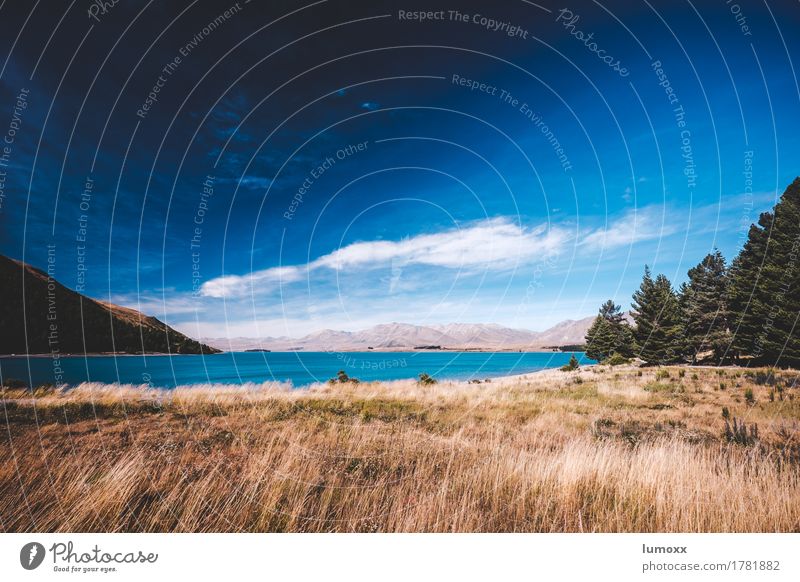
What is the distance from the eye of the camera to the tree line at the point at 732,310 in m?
20.4

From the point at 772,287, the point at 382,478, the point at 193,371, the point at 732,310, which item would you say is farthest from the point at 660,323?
the point at 193,371

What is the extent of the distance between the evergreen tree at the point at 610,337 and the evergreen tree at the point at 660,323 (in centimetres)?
708

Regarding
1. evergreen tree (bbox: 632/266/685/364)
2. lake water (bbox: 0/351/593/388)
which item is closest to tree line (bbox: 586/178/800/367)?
evergreen tree (bbox: 632/266/685/364)

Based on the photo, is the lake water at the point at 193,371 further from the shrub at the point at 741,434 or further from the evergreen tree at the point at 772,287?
the evergreen tree at the point at 772,287

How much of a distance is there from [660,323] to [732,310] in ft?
26.2

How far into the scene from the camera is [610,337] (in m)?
51.9

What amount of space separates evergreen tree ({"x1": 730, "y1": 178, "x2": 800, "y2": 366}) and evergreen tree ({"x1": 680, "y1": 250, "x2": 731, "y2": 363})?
3586 millimetres

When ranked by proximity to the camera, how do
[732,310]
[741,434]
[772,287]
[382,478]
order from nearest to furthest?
[382,478], [741,434], [772,287], [732,310]

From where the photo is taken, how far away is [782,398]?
13.2m

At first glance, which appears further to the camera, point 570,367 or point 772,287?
point 570,367

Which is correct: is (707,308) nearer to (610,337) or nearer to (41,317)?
(610,337)

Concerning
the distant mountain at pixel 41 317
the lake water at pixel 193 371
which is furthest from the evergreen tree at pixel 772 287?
the distant mountain at pixel 41 317

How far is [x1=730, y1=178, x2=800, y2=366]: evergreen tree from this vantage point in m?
19.5

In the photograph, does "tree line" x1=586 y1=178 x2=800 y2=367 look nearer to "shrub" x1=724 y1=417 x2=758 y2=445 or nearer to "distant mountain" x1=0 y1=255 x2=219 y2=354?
"shrub" x1=724 y1=417 x2=758 y2=445
